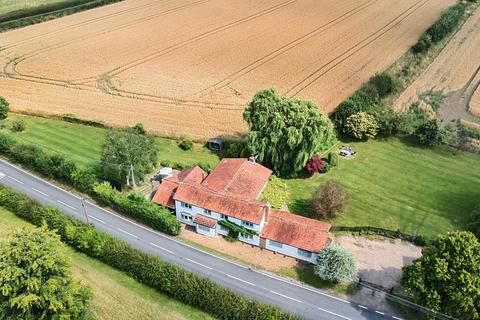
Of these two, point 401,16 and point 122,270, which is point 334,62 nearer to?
point 401,16

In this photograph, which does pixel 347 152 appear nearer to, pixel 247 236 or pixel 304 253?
pixel 304 253

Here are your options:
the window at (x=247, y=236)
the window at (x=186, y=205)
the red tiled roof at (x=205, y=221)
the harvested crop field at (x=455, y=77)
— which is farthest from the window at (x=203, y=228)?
the harvested crop field at (x=455, y=77)

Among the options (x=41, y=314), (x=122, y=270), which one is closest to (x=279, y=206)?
(x=122, y=270)

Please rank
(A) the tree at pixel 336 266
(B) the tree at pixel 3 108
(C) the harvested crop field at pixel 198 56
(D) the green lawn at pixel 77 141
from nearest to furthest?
(A) the tree at pixel 336 266 → (D) the green lawn at pixel 77 141 → (B) the tree at pixel 3 108 → (C) the harvested crop field at pixel 198 56

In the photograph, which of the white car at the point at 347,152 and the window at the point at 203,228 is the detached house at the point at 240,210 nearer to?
the window at the point at 203,228

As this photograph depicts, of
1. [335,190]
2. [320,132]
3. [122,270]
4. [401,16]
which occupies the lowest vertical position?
[122,270]
